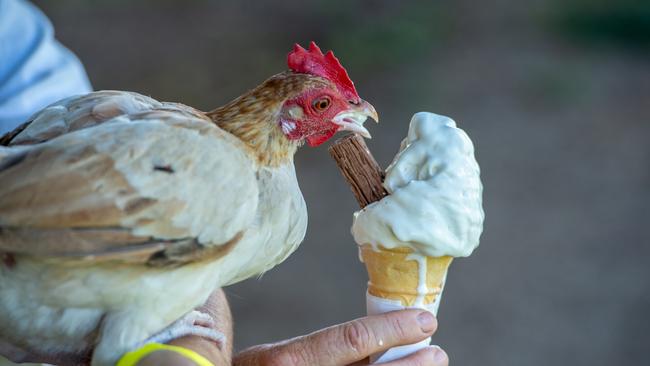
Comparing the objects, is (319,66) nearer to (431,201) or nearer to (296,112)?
(296,112)

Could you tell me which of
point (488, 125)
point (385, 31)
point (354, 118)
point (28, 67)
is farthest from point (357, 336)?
point (385, 31)

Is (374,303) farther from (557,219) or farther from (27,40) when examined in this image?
(557,219)

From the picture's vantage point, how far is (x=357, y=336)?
1288 millimetres

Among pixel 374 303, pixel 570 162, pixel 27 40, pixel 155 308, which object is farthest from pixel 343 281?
pixel 155 308

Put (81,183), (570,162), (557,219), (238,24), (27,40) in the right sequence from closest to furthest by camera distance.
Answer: (81,183) < (27,40) < (557,219) < (570,162) < (238,24)

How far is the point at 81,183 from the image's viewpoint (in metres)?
0.99

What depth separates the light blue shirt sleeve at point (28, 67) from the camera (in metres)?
1.90

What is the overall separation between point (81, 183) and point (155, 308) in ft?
0.66

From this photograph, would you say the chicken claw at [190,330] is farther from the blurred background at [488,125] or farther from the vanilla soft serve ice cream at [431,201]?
the blurred background at [488,125]

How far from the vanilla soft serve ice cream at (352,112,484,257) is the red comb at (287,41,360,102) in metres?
0.14

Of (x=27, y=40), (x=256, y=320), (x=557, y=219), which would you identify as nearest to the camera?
(x=27, y=40)

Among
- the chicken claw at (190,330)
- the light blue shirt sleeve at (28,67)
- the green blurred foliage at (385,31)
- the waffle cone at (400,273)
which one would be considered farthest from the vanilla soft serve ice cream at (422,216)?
the green blurred foliage at (385,31)

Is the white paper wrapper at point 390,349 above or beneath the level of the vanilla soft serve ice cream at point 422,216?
beneath

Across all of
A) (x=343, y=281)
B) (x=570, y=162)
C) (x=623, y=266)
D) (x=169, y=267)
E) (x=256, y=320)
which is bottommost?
(x=256, y=320)
